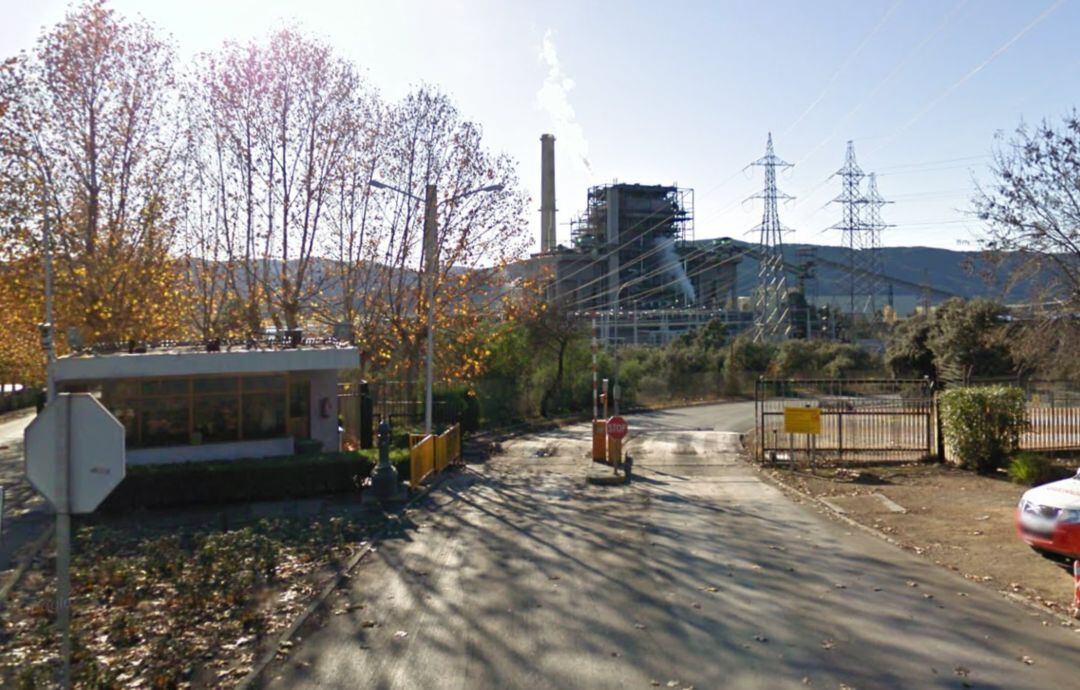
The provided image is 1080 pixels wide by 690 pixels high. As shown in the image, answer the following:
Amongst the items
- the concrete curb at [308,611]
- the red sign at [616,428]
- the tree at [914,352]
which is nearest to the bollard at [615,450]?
the red sign at [616,428]

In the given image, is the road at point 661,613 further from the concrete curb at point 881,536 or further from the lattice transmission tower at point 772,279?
the lattice transmission tower at point 772,279

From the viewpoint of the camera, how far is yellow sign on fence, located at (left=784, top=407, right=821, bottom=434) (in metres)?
21.6

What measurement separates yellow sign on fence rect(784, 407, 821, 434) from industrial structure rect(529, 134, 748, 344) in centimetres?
8116

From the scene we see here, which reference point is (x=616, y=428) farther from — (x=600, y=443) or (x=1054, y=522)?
(x=1054, y=522)

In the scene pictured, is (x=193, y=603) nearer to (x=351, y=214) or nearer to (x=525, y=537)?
(x=525, y=537)

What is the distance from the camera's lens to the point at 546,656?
798 centimetres

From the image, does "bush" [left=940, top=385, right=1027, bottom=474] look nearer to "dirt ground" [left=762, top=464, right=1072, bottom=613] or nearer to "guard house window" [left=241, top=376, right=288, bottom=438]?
"dirt ground" [left=762, top=464, right=1072, bottom=613]

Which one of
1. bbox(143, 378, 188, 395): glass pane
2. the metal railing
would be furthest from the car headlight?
bbox(143, 378, 188, 395): glass pane

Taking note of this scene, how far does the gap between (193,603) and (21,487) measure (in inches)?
580

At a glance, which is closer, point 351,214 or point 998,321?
point 351,214

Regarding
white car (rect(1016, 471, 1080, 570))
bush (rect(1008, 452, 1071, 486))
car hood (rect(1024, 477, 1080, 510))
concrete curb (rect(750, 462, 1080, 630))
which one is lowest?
concrete curb (rect(750, 462, 1080, 630))

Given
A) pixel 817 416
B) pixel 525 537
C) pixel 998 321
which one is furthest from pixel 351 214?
pixel 998 321

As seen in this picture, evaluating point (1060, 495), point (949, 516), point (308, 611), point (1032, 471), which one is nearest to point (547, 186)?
point (1032, 471)

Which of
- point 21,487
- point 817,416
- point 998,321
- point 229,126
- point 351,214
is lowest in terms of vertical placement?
point 21,487
